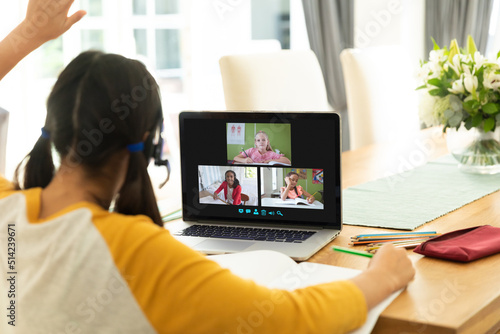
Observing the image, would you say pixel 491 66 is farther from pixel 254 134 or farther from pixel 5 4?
pixel 5 4

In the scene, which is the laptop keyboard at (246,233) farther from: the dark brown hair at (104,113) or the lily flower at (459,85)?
the lily flower at (459,85)

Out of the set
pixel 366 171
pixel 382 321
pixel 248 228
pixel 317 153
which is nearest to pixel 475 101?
pixel 366 171

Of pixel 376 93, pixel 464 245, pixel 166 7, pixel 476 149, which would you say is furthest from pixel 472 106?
pixel 166 7

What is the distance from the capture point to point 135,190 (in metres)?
0.91

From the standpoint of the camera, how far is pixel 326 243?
53.5 inches

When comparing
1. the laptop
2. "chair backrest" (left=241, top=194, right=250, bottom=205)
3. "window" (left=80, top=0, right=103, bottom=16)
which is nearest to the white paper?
the laptop

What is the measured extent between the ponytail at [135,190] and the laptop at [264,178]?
1.45 ft

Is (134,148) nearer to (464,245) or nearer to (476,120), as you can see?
(464,245)

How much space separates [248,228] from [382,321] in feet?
1.70

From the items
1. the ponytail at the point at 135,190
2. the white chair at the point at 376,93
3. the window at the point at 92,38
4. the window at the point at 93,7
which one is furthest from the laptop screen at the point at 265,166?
the window at the point at 93,7

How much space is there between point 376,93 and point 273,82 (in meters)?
0.69

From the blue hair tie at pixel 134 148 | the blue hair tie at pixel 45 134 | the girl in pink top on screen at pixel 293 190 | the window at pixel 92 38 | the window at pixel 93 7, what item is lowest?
the girl in pink top on screen at pixel 293 190

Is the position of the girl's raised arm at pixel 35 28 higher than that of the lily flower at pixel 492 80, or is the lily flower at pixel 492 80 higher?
the girl's raised arm at pixel 35 28

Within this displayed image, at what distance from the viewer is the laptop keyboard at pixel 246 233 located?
54.8 inches
